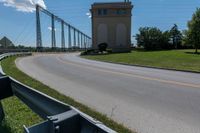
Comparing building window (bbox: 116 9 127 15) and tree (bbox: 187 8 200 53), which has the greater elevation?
building window (bbox: 116 9 127 15)

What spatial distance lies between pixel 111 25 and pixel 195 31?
2143cm

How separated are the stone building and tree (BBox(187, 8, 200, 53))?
17.6 m

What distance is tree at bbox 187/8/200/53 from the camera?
52625mm

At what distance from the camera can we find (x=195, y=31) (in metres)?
52.8

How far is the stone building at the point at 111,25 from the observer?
6906 centimetres

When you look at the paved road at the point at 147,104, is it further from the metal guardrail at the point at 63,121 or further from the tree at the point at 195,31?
the tree at the point at 195,31

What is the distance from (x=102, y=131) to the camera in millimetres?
3117

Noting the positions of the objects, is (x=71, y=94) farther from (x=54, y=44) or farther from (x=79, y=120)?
(x=54, y=44)

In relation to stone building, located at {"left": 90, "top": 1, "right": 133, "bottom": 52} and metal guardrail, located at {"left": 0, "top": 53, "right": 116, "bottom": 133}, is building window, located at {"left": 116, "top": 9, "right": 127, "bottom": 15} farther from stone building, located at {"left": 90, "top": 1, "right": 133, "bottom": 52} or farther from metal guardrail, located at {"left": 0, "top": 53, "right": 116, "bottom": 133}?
metal guardrail, located at {"left": 0, "top": 53, "right": 116, "bottom": 133}

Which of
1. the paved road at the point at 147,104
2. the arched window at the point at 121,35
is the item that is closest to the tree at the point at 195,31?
the arched window at the point at 121,35

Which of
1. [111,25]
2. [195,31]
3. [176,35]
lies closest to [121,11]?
[111,25]

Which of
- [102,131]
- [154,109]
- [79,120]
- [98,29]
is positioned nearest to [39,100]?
[79,120]

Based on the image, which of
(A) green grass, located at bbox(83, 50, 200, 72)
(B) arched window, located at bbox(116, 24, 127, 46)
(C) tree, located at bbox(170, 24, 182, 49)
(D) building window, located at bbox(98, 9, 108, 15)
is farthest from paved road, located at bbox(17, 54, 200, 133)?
(C) tree, located at bbox(170, 24, 182, 49)

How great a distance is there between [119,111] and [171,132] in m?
2.02
